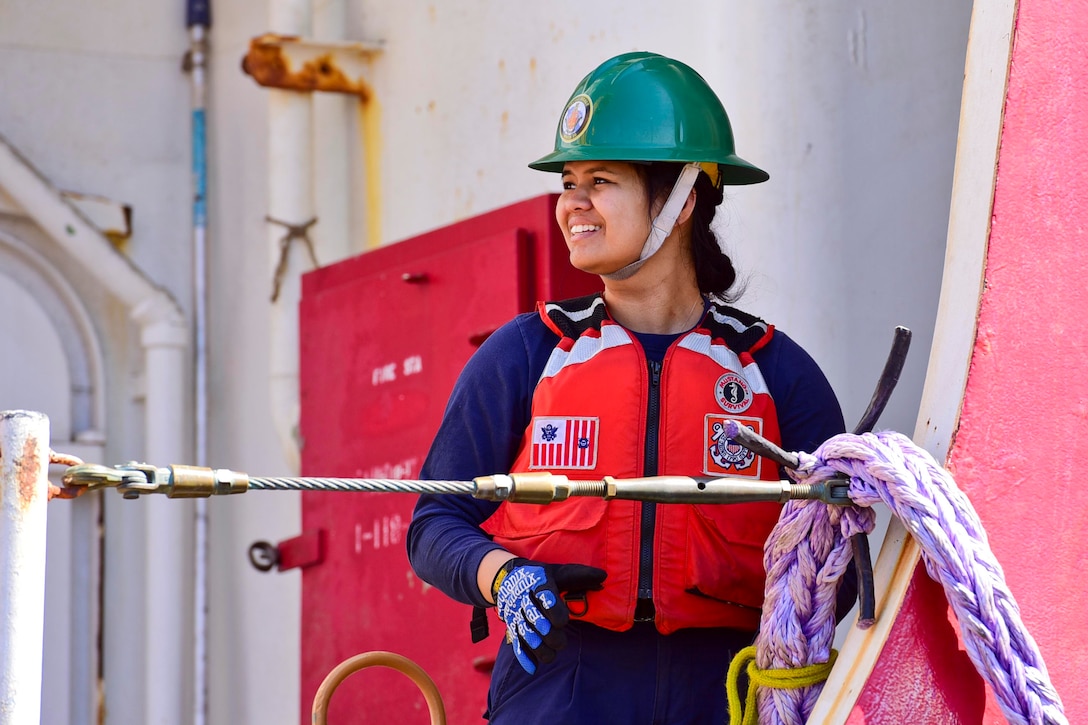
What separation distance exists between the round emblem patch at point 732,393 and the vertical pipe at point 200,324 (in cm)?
321

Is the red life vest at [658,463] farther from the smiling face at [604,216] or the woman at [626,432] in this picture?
the smiling face at [604,216]

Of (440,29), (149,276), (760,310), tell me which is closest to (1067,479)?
(760,310)

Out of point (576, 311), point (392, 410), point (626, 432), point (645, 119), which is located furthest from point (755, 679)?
point (392, 410)

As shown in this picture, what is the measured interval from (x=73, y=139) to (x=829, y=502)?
4026 mm

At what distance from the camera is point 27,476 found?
5.32ft

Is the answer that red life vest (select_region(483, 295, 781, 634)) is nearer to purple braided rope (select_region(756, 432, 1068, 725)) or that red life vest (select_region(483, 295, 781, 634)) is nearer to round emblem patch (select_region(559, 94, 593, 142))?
purple braided rope (select_region(756, 432, 1068, 725))

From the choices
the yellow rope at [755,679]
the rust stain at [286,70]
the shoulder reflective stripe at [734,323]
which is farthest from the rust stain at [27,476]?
the rust stain at [286,70]

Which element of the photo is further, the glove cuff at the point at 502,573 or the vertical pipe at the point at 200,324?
the vertical pipe at the point at 200,324

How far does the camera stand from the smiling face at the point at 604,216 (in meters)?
2.45

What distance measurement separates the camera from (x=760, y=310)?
11.7ft

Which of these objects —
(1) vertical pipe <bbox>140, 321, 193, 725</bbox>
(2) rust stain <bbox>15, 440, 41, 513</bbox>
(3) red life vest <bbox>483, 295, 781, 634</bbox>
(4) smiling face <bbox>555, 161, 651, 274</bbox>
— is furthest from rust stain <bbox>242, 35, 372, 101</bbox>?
(2) rust stain <bbox>15, 440, 41, 513</bbox>

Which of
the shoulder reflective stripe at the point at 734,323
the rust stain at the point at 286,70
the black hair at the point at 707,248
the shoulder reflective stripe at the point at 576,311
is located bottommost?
the shoulder reflective stripe at the point at 734,323

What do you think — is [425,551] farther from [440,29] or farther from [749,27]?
[440,29]

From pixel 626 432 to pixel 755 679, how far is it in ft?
1.32
